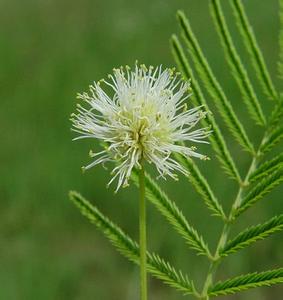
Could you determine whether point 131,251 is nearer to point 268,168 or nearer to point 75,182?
point 268,168

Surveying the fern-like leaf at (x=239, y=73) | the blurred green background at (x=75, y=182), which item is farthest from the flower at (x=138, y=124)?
the blurred green background at (x=75, y=182)

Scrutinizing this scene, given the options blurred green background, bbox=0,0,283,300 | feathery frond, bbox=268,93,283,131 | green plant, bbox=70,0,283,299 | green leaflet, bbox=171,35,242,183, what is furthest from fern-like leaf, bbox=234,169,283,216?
blurred green background, bbox=0,0,283,300

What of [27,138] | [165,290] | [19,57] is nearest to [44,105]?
[27,138]

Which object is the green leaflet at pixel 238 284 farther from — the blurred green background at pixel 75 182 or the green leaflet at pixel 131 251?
the blurred green background at pixel 75 182

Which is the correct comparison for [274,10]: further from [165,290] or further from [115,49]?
[165,290]

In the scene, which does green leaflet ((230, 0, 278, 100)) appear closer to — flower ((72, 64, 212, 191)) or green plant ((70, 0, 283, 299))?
green plant ((70, 0, 283, 299))

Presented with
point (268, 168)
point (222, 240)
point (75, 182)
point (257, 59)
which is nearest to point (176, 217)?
point (222, 240)

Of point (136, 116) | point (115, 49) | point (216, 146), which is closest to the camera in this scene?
point (136, 116)
